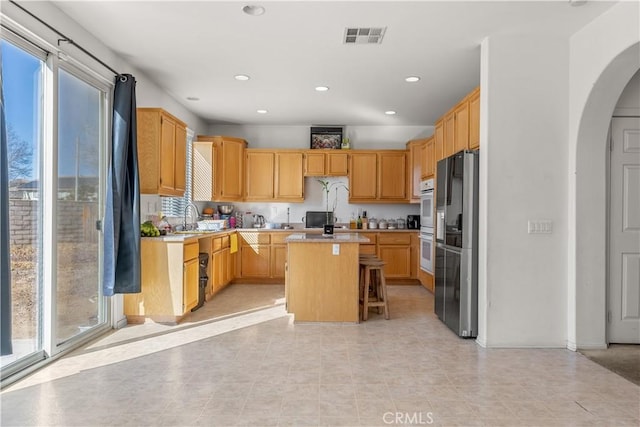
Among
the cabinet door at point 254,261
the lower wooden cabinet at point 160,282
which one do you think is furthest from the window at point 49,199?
the cabinet door at point 254,261

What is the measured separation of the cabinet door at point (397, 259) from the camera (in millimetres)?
6426

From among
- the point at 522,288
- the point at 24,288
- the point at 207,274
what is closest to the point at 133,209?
the point at 24,288

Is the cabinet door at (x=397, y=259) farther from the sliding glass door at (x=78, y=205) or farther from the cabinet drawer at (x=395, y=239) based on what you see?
the sliding glass door at (x=78, y=205)

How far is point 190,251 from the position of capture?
425cm

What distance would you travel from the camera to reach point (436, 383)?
2.67 metres

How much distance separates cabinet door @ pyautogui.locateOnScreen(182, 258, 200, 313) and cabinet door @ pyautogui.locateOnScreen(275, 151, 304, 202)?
8.64 ft

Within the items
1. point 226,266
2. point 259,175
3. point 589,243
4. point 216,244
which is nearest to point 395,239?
point 259,175

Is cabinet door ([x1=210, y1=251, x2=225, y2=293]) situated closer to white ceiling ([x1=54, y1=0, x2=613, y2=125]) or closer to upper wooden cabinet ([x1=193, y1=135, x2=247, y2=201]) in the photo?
upper wooden cabinet ([x1=193, y1=135, x2=247, y2=201])

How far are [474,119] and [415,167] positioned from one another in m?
2.59

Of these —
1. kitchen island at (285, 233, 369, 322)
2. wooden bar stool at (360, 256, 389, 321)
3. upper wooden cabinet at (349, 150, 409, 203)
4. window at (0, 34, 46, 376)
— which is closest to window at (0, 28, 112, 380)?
window at (0, 34, 46, 376)

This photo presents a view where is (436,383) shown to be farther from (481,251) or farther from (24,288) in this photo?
(24,288)

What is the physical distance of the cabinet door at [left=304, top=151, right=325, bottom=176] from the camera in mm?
6766

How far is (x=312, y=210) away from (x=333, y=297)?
10.0 feet

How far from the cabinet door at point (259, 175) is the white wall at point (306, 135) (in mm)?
408
